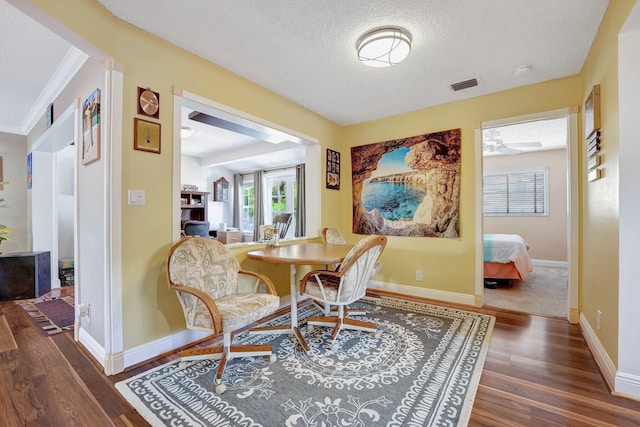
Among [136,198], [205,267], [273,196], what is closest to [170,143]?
[136,198]

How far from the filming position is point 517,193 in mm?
6137

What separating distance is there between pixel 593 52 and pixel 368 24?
1.85m

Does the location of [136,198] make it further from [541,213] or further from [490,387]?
[541,213]

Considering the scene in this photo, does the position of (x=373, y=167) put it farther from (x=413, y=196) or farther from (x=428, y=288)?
(x=428, y=288)

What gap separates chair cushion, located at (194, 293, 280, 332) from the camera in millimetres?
1744

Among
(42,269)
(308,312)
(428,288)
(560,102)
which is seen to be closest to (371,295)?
(428,288)

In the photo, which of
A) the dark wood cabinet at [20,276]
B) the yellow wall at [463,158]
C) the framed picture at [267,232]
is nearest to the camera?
the yellow wall at [463,158]

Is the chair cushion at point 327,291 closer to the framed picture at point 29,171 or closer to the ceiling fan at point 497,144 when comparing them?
the ceiling fan at point 497,144

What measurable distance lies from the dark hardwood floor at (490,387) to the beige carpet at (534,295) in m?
0.73

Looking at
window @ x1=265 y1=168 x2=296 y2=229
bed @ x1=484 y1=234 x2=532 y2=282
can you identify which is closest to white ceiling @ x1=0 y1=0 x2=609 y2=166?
bed @ x1=484 y1=234 x2=532 y2=282

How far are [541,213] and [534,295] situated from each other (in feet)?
10.2

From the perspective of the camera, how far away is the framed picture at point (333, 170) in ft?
13.0

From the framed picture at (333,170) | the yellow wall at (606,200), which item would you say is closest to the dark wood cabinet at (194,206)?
the framed picture at (333,170)

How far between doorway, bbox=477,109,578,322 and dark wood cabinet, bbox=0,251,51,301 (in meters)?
5.63
